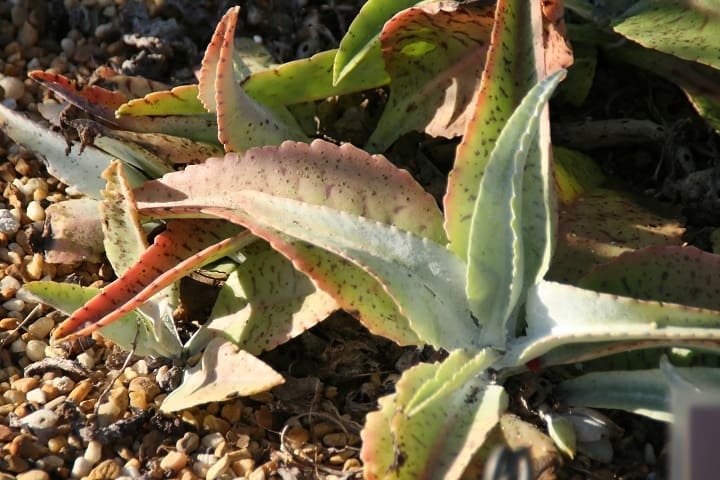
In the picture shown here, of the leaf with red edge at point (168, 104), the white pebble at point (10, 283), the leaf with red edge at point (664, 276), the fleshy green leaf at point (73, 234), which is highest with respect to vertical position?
the leaf with red edge at point (168, 104)

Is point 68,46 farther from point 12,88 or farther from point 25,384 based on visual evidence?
point 25,384

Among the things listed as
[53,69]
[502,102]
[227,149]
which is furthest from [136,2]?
[502,102]

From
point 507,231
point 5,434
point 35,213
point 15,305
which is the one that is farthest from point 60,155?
point 507,231

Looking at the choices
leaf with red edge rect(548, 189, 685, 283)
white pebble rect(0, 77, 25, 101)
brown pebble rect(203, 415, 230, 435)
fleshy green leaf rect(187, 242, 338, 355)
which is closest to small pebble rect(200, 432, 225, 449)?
brown pebble rect(203, 415, 230, 435)

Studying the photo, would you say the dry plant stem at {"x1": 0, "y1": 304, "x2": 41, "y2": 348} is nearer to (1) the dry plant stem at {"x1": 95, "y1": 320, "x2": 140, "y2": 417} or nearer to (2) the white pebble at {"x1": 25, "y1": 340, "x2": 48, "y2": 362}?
(2) the white pebble at {"x1": 25, "y1": 340, "x2": 48, "y2": 362}

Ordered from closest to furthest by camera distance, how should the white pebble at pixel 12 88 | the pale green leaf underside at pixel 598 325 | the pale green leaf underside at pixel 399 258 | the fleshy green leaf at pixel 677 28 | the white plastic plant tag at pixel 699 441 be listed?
the white plastic plant tag at pixel 699 441, the pale green leaf underside at pixel 598 325, the pale green leaf underside at pixel 399 258, the fleshy green leaf at pixel 677 28, the white pebble at pixel 12 88

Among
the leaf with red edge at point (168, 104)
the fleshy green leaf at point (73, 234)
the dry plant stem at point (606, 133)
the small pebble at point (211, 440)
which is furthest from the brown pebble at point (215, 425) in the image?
the dry plant stem at point (606, 133)

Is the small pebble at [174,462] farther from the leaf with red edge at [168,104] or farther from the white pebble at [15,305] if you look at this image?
the leaf with red edge at [168,104]
